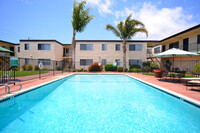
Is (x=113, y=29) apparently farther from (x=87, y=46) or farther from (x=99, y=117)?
(x=99, y=117)

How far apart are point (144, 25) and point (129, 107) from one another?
1635 centimetres

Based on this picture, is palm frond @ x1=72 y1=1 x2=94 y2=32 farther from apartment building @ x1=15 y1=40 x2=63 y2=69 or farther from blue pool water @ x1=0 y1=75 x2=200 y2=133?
blue pool water @ x1=0 y1=75 x2=200 y2=133

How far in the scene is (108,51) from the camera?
67.7 ft

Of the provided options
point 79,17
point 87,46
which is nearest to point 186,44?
point 87,46

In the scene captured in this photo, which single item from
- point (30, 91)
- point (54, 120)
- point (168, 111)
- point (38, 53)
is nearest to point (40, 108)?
point (54, 120)

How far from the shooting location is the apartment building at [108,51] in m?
20.6

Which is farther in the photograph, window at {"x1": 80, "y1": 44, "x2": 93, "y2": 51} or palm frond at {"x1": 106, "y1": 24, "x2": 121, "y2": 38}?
window at {"x1": 80, "y1": 44, "x2": 93, "y2": 51}

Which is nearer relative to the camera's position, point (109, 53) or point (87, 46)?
point (109, 53)

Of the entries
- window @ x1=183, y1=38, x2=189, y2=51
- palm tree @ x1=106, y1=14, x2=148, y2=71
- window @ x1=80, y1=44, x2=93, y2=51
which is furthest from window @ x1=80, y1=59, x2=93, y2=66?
window @ x1=183, y1=38, x2=189, y2=51

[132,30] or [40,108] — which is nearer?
[40,108]

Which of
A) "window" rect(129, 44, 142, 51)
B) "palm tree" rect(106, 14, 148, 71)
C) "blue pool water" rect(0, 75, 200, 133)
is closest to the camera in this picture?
"blue pool water" rect(0, 75, 200, 133)

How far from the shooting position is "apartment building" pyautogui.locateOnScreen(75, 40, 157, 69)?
2062 cm

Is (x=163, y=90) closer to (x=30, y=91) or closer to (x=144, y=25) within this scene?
(x=30, y=91)

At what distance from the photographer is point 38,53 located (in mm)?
21250
